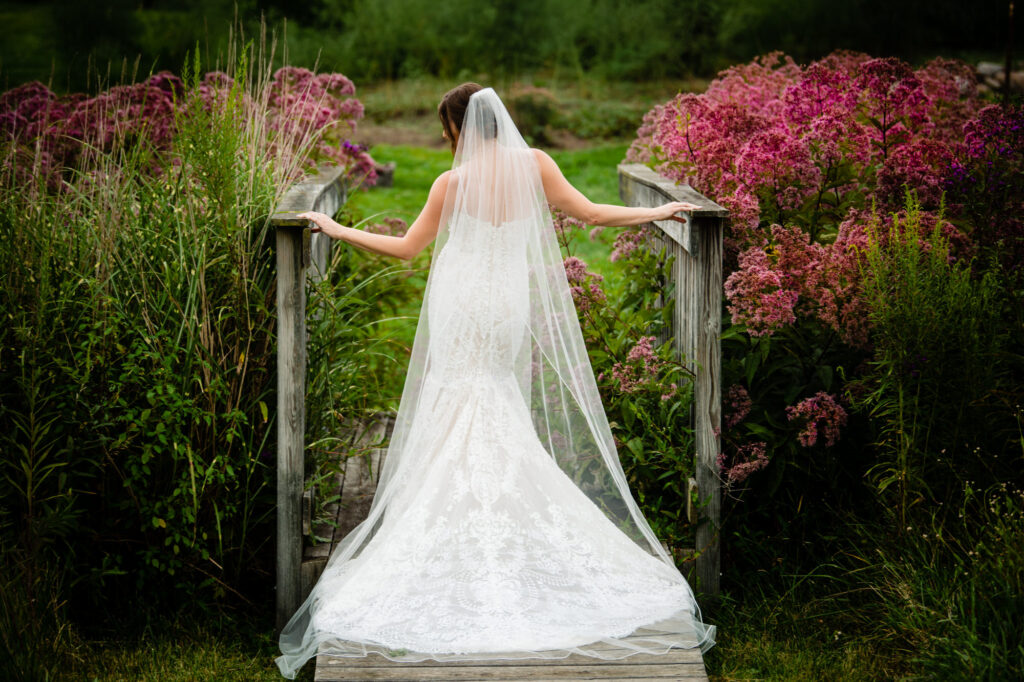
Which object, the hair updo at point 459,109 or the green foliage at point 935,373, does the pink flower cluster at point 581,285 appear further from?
the green foliage at point 935,373

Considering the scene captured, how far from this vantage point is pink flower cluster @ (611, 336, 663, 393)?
406 centimetres

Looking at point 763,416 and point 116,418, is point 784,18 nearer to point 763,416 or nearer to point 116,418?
point 763,416

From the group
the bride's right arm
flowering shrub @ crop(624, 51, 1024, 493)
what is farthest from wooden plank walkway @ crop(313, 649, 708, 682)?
the bride's right arm

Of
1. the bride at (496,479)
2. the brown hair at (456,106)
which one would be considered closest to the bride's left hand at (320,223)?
the bride at (496,479)

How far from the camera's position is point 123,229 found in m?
4.01

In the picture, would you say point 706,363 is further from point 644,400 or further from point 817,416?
point 817,416

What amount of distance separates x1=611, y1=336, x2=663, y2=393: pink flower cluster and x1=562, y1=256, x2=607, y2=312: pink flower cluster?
352mm

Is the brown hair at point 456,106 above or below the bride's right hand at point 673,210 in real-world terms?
above

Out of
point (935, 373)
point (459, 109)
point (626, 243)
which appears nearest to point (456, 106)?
point (459, 109)

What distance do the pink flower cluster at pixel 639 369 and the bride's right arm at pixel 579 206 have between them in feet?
1.60

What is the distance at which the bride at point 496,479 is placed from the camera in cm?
345

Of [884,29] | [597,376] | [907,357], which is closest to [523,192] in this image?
[597,376]

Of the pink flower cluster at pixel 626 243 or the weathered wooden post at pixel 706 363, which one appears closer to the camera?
the weathered wooden post at pixel 706 363

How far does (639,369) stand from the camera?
4.17 metres
